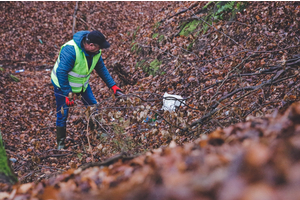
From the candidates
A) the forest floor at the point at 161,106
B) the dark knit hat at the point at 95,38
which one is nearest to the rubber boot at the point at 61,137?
the forest floor at the point at 161,106

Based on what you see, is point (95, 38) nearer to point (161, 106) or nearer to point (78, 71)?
point (78, 71)

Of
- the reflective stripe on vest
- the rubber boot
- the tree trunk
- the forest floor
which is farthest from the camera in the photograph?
the rubber boot

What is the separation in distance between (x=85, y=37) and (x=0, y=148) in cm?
273

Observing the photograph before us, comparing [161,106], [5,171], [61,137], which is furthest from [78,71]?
[5,171]

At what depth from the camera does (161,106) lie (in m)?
5.05

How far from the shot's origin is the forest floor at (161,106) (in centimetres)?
84

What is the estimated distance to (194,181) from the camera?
797 millimetres

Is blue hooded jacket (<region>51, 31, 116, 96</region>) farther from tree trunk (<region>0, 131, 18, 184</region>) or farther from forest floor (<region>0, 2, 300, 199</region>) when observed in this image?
tree trunk (<region>0, 131, 18, 184</region>)

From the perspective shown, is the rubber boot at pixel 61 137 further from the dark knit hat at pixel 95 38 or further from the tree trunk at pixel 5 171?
the tree trunk at pixel 5 171

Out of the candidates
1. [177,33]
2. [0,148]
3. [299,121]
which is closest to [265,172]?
[299,121]

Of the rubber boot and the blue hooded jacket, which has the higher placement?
the blue hooded jacket

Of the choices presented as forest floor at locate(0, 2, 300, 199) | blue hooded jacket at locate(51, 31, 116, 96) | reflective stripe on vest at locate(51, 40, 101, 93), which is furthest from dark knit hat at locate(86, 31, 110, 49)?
forest floor at locate(0, 2, 300, 199)

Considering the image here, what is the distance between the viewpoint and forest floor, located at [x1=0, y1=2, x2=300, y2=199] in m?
0.84

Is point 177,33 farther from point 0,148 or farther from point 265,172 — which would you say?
point 265,172
